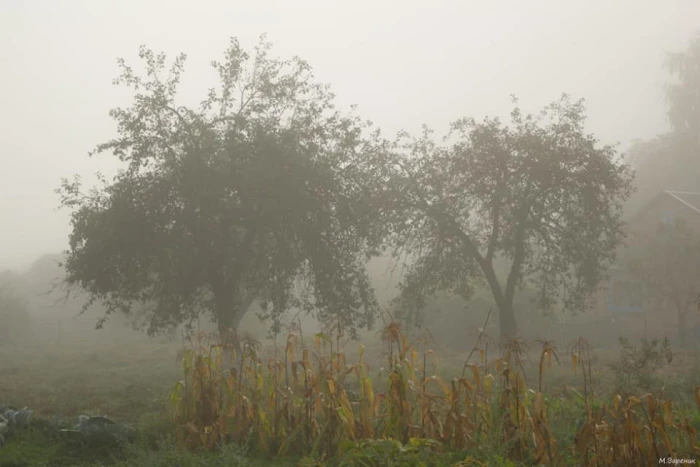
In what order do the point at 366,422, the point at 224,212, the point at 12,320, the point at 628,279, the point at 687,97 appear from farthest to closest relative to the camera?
the point at 687,97 < the point at 12,320 < the point at 628,279 < the point at 224,212 < the point at 366,422

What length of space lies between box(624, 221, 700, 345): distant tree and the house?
912mm

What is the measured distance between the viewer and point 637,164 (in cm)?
5747

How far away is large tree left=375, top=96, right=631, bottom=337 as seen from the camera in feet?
76.2

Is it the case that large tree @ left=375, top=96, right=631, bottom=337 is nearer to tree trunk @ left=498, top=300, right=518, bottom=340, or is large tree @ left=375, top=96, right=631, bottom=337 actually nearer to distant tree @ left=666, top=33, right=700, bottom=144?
tree trunk @ left=498, top=300, right=518, bottom=340

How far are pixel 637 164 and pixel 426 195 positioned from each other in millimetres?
40432

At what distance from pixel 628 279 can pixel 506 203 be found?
49.3ft

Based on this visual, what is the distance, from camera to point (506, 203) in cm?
2438

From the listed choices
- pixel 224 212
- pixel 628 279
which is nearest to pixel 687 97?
pixel 628 279

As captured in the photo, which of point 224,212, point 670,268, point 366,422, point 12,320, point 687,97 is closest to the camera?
point 366,422

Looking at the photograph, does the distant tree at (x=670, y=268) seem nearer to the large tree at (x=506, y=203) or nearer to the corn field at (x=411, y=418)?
the large tree at (x=506, y=203)

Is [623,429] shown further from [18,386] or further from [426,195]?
[426,195]

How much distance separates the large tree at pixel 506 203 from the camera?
23219mm

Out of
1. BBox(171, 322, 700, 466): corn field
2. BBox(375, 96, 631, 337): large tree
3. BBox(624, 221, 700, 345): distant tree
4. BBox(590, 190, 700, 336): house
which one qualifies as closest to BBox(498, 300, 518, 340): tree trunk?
BBox(375, 96, 631, 337): large tree

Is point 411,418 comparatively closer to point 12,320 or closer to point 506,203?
point 506,203
